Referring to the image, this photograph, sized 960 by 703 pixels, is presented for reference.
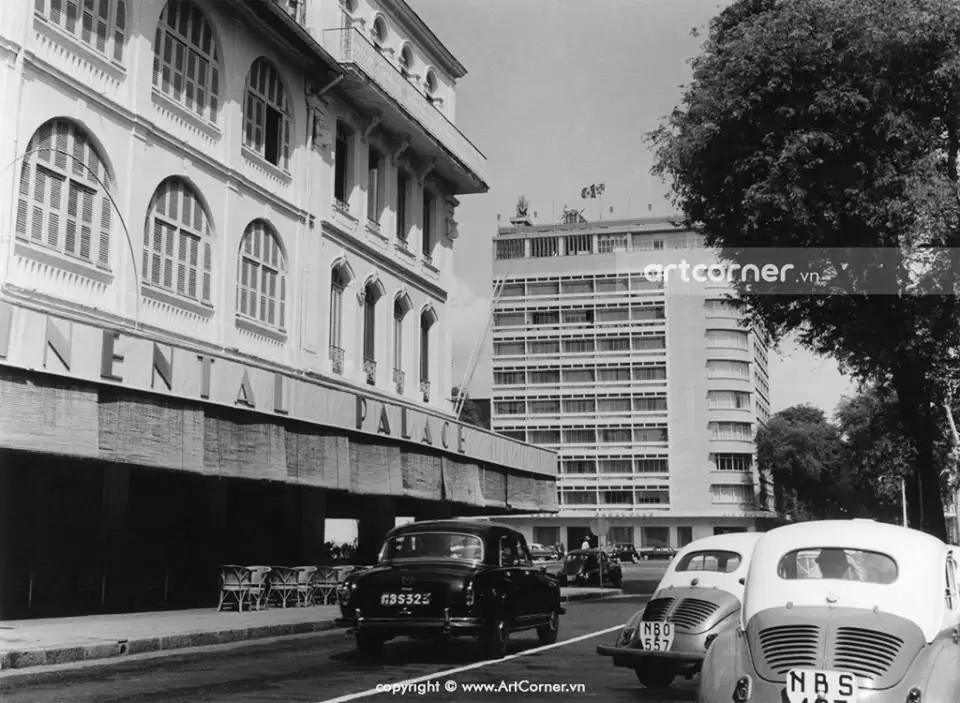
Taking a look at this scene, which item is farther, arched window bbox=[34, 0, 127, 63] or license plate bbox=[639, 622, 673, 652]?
arched window bbox=[34, 0, 127, 63]

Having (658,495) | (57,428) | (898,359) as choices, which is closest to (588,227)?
(658,495)

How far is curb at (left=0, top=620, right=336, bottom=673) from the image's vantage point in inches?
477

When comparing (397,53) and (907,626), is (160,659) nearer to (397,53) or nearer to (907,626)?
(907,626)

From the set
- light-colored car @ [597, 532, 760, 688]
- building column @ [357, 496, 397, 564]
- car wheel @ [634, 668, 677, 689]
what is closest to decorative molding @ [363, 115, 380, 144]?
building column @ [357, 496, 397, 564]

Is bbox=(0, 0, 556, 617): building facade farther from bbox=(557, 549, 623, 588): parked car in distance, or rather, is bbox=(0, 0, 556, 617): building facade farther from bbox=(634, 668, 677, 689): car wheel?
bbox=(634, 668, 677, 689): car wheel

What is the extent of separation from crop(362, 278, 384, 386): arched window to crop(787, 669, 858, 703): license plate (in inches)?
826

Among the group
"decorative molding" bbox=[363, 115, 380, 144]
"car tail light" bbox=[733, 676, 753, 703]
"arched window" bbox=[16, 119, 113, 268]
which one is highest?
"decorative molding" bbox=[363, 115, 380, 144]

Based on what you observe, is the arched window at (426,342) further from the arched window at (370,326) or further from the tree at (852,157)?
the tree at (852,157)

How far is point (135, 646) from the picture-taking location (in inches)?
548

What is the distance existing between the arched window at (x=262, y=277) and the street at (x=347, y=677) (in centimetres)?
936

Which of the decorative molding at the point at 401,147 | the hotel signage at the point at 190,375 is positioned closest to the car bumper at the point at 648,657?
the hotel signage at the point at 190,375

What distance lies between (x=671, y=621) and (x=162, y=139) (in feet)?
43.9

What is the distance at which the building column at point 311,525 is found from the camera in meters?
24.6

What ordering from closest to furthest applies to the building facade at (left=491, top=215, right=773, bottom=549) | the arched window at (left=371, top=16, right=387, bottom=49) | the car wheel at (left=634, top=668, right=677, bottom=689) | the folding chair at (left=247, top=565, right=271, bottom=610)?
the car wheel at (left=634, top=668, right=677, bottom=689) → the folding chair at (left=247, top=565, right=271, bottom=610) → the arched window at (left=371, top=16, right=387, bottom=49) → the building facade at (left=491, top=215, right=773, bottom=549)
